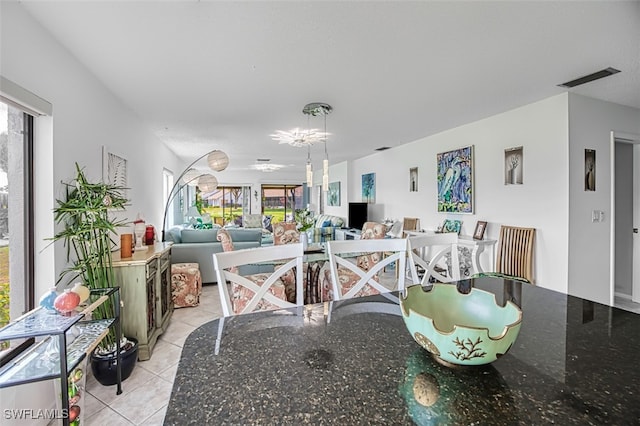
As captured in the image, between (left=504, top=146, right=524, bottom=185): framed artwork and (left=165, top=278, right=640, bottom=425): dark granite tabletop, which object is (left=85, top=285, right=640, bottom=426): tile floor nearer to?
(left=165, top=278, right=640, bottom=425): dark granite tabletop

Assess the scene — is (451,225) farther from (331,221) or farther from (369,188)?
(331,221)

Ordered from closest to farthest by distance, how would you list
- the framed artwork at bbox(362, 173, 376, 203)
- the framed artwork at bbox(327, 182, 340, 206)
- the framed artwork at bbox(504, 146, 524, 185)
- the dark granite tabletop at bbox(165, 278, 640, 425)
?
1. the dark granite tabletop at bbox(165, 278, 640, 425)
2. the framed artwork at bbox(504, 146, 524, 185)
3. the framed artwork at bbox(362, 173, 376, 203)
4. the framed artwork at bbox(327, 182, 340, 206)

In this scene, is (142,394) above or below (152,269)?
below

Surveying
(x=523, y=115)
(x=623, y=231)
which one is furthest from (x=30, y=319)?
(x=623, y=231)

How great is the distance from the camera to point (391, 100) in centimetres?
324

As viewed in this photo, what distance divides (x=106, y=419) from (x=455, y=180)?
4483 mm

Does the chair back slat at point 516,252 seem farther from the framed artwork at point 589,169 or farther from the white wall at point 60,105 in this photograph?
the white wall at point 60,105

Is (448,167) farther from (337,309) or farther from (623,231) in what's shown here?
(337,309)

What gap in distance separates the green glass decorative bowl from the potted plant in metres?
1.91

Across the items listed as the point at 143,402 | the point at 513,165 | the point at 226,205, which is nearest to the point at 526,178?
the point at 513,165

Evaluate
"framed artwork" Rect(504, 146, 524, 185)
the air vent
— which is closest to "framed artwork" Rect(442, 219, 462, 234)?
"framed artwork" Rect(504, 146, 524, 185)

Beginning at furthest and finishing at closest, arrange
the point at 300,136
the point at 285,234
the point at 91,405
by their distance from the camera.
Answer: the point at 300,136 → the point at 285,234 → the point at 91,405

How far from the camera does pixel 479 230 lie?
393 centimetres

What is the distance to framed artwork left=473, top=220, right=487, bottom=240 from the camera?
3891 millimetres
